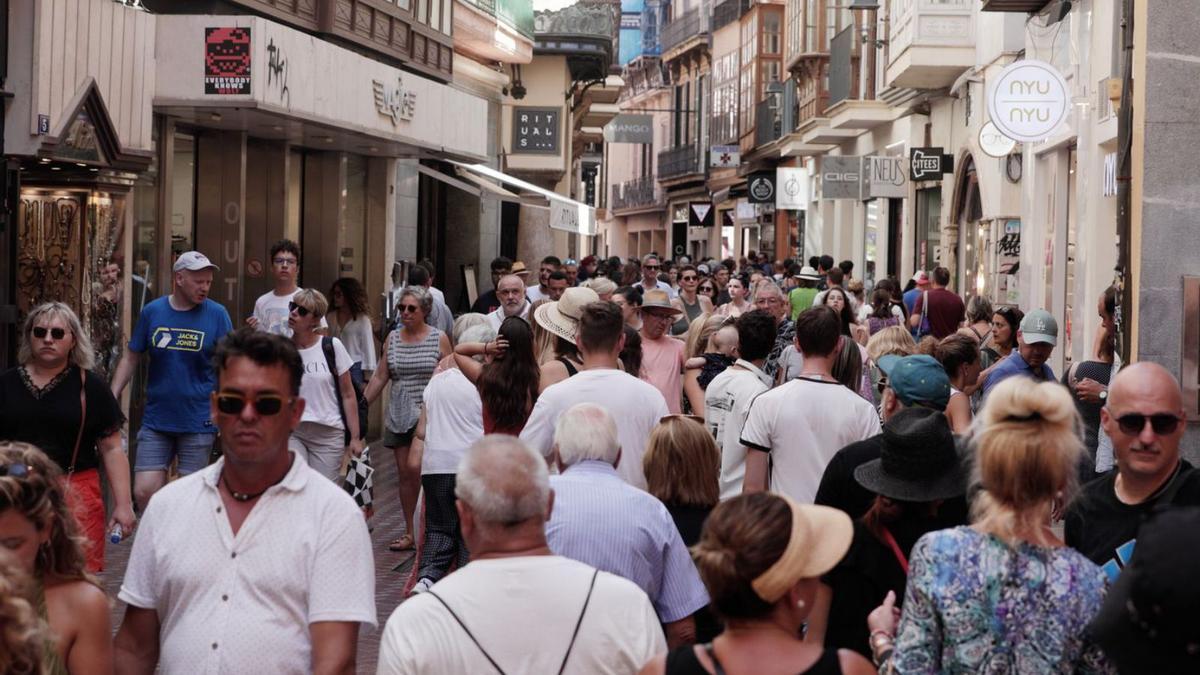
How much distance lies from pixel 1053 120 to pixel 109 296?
9.07 m

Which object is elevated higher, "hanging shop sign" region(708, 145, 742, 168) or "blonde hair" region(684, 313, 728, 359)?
"hanging shop sign" region(708, 145, 742, 168)

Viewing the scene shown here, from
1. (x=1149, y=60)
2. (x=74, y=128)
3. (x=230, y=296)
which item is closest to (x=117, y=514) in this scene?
(x=74, y=128)

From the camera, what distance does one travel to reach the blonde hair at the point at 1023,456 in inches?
169

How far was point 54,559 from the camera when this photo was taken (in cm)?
452

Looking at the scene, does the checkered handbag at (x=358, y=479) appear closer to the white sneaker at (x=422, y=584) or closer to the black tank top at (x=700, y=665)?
the white sneaker at (x=422, y=584)

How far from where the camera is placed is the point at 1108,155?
16.9 metres

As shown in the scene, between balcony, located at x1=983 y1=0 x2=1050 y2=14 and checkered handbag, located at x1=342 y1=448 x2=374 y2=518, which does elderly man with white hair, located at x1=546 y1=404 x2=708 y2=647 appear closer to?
checkered handbag, located at x1=342 y1=448 x2=374 y2=518

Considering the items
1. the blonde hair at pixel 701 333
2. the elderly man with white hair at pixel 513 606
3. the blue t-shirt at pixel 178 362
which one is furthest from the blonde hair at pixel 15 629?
the blonde hair at pixel 701 333

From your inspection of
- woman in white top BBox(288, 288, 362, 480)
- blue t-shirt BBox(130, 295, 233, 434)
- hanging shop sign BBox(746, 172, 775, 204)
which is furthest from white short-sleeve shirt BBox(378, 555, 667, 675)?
hanging shop sign BBox(746, 172, 775, 204)

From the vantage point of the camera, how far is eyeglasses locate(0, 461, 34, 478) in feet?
14.7

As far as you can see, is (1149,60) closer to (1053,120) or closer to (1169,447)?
(1053,120)

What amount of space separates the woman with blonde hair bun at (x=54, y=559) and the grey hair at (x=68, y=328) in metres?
3.89

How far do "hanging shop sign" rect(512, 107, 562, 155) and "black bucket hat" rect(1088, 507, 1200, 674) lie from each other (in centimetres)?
3534

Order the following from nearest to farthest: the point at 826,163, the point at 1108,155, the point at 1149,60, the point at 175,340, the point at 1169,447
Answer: the point at 1169,447
the point at 175,340
the point at 1149,60
the point at 1108,155
the point at 826,163
